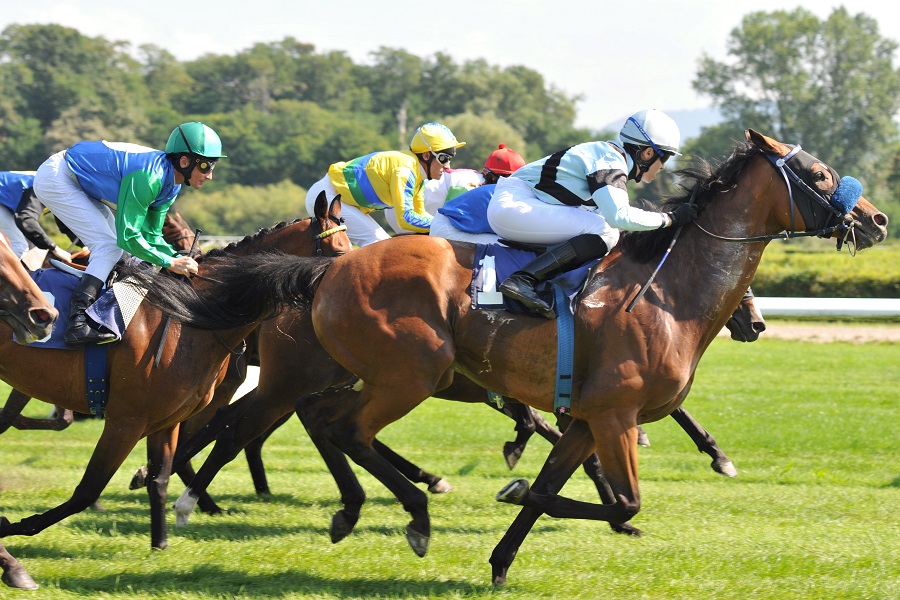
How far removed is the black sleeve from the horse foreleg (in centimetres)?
408

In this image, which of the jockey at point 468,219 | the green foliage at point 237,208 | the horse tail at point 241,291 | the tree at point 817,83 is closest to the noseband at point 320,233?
the jockey at point 468,219

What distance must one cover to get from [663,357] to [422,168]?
10.2 ft

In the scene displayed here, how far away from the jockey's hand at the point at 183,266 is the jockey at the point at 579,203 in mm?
1556

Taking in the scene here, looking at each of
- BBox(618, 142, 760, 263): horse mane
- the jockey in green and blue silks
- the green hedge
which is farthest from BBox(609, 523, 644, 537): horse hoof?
the green hedge

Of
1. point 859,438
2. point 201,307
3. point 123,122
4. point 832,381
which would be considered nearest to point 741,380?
point 832,381

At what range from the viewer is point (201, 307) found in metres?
5.48

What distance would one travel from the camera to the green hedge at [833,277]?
1945 cm

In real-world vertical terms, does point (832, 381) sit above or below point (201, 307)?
below

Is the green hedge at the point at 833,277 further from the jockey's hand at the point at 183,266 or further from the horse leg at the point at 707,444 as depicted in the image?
the jockey's hand at the point at 183,266

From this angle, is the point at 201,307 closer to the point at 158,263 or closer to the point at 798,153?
the point at 158,263

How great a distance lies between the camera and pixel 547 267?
507cm

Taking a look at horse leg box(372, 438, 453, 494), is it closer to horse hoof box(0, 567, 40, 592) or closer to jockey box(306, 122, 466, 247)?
jockey box(306, 122, 466, 247)

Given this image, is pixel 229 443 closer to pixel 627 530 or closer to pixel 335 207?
pixel 335 207

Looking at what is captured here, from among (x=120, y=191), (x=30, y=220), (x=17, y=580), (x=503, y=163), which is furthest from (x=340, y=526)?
(x=30, y=220)
